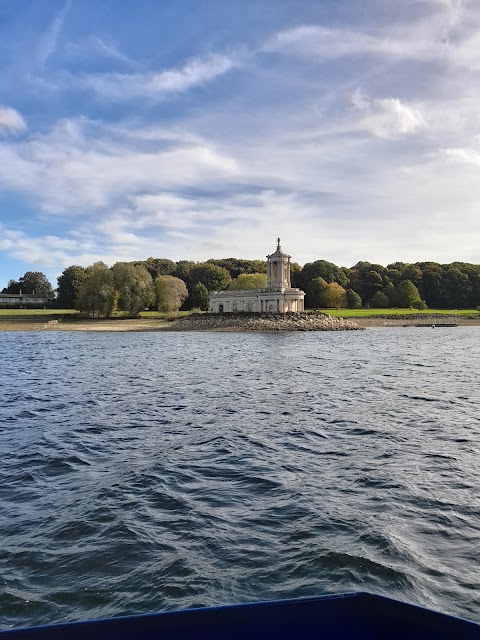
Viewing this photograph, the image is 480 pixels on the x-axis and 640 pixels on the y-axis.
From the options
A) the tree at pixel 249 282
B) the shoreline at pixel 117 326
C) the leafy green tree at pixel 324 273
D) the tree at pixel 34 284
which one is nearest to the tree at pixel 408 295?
the leafy green tree at pixel 324 273

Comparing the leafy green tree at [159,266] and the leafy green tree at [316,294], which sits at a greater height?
the leafy green tree at [159,266]

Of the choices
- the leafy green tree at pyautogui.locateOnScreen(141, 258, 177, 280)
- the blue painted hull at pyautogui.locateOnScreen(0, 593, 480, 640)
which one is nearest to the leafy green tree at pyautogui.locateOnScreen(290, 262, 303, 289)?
the leafy green tree at pyautogui.locateOnScreen(141, 258, 177, 280)

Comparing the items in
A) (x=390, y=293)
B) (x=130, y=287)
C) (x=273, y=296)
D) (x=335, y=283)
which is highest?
(x=335, y=283)

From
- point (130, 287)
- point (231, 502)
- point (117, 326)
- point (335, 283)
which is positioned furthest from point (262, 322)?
point (231, 502)

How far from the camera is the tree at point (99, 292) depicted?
9550cm

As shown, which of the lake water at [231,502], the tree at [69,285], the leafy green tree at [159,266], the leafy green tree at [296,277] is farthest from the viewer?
the leafy green tree at [159,266]

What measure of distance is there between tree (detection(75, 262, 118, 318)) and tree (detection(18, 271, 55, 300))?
74.4 metres

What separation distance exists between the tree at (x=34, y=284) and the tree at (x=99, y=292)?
74440 mm

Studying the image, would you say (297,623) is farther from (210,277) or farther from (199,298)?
(210,277)

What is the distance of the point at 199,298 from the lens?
125 m

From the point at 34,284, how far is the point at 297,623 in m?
175

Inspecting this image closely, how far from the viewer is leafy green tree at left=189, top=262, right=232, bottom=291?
442 ft

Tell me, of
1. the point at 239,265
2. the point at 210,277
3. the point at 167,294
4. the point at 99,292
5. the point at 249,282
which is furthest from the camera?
the point at 239,265

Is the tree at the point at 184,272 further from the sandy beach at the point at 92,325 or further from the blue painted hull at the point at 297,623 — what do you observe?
the blue painted hull at the point at 297,623
